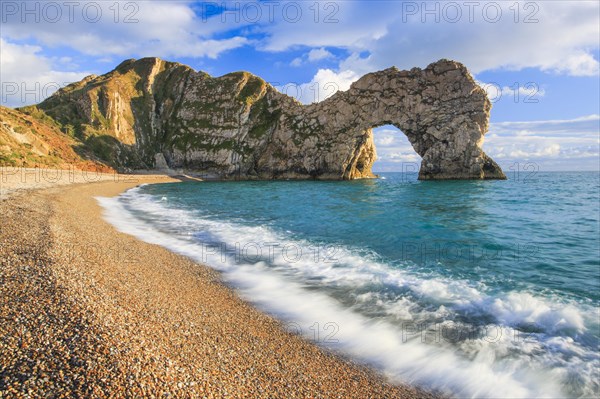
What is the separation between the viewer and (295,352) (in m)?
7.74

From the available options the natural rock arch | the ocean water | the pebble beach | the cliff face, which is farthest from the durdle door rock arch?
the pebble beach

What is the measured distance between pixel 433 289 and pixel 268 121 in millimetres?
100854

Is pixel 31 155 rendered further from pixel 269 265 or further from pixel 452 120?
pixel 452 120

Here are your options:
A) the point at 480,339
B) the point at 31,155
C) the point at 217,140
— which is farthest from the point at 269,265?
the point at 217,140

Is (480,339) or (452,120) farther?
(452,120)

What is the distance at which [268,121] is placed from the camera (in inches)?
4242

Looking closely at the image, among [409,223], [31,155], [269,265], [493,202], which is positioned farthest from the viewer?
[31,155]

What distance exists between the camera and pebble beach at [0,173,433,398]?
4949 millimetres

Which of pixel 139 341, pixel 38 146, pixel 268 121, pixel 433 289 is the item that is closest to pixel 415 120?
pixel 268 121

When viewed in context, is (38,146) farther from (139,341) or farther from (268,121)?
(139,341)

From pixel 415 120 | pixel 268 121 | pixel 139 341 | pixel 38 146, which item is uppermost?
pixel 268 121

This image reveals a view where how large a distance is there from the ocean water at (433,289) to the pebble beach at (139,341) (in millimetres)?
1157

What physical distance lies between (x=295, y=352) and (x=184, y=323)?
275cm

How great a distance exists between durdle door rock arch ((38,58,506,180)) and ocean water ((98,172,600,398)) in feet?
235
